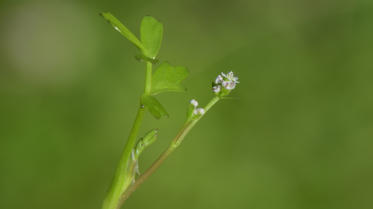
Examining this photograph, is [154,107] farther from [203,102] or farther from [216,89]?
[203,102]

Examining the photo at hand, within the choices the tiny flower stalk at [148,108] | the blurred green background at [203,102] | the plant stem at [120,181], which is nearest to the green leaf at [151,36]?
the tiny flower stalk at [148,108]

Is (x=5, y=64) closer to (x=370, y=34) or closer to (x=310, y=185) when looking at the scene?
(x=310, y=185)

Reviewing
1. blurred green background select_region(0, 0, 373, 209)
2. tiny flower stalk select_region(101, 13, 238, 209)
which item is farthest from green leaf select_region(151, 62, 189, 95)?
blurred green background select_region(0, 0, 373, 209)

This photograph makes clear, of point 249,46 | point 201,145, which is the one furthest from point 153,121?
point 249,46

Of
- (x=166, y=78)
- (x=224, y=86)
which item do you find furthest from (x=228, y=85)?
(x=166, y=78)

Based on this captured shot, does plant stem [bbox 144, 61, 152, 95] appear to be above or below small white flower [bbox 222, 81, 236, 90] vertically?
above

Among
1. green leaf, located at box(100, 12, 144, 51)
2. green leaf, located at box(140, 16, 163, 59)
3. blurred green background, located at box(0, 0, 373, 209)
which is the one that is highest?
green leaf, located at box(100, 12, 144, 51)

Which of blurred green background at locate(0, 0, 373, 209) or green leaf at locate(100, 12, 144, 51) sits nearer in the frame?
green leaf at locate(100, 12, 144, 51)

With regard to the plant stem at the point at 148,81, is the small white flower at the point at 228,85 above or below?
below

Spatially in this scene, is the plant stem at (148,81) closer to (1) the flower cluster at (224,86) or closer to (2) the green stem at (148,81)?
(2) the green stem at (148,81)

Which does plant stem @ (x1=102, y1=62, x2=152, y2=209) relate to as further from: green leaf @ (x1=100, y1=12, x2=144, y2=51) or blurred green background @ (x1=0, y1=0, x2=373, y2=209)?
blurred green background @ (x1=0, y1=0, x2=373, y2=209)
